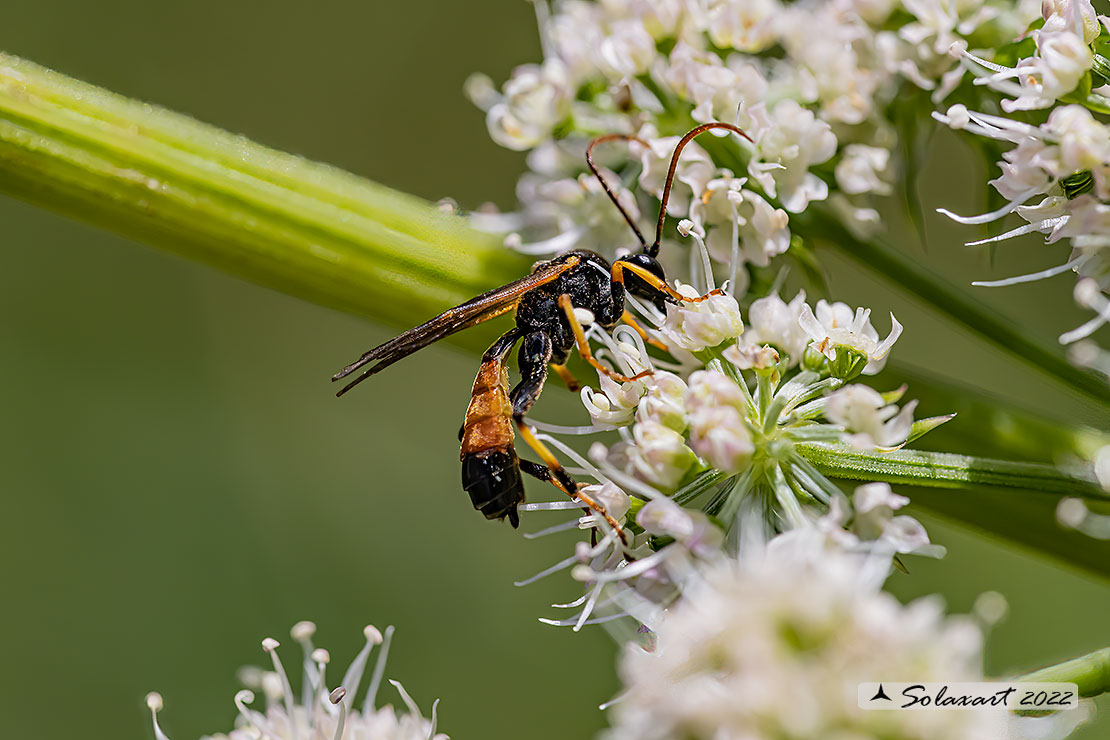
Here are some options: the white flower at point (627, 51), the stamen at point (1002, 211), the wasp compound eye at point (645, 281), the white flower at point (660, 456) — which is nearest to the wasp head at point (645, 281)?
the wasp compound eye at point (645, 281)

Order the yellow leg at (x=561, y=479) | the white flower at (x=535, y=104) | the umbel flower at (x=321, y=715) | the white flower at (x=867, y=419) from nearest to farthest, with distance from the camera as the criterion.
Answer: the white flower at (x=867, y=419) < the yellow leg at (x=561, y=479) < the umbel flower at (x=321, y=715) < the white flower at (x=535, y=104)

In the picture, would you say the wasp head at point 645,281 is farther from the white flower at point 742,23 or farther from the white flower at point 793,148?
the white flower at point 742,23

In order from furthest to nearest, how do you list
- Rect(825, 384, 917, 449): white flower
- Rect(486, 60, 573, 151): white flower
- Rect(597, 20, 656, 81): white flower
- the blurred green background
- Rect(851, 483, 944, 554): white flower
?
the blurred green background
Rect(486, 60, 573, 151): white flower
Rect(597, 20, 656, 81): white flower
Rect(825, 384, 917, 449): white flower
Rect(851, 483, 944, 554): white flower

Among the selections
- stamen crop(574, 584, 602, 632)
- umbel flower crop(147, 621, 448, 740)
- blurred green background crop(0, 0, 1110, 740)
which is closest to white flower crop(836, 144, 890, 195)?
stamen crop(574, 584, 602, 632)

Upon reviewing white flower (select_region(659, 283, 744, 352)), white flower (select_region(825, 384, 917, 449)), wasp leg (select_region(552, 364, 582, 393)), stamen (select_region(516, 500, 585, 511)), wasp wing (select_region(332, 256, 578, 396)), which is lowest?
stamen (select_region(516, 500, 585, 511))

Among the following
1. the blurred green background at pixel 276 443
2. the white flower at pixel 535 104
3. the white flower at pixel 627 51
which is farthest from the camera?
the blurred green background at pixel 276 443

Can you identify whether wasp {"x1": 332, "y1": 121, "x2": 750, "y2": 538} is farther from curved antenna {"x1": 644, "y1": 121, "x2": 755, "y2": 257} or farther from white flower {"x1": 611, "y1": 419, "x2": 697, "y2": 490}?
white flower {"x1": 611, "y1": 419, "x2": 697, "y2": 490}

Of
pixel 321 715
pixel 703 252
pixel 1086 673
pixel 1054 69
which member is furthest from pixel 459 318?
pixel 1086 673
